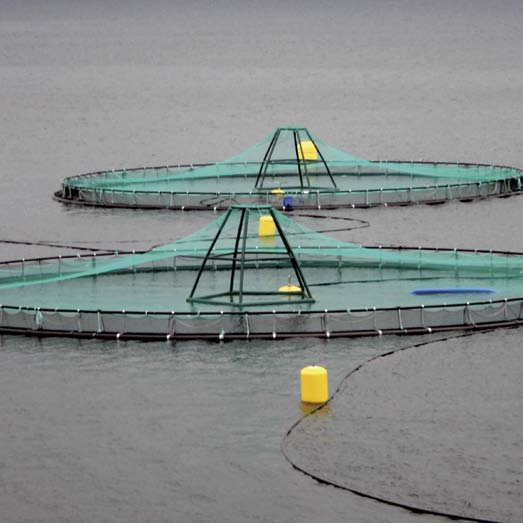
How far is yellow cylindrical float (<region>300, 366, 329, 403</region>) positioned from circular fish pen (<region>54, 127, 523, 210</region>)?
3936 cm

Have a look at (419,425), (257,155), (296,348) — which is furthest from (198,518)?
(257,155)

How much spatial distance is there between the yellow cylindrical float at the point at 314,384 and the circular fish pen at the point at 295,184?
39.4 meters

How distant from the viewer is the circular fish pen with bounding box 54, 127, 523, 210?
98562mm

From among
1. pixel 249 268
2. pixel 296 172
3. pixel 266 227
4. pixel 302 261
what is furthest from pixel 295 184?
pixel 249 268

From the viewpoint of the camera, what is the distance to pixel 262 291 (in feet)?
228

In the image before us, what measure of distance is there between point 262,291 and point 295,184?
1440 inches

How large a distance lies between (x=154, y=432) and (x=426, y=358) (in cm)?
1151

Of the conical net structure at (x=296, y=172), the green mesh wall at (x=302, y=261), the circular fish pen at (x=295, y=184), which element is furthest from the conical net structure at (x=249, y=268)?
the conical net structure at (x=296, y=172)

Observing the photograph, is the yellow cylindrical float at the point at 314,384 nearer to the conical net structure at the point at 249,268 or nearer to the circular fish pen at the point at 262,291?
the circular fish pen at the point at 262,291

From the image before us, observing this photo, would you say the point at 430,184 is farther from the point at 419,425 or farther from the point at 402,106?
the point at 402,106

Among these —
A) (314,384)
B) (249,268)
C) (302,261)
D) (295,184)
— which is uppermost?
(295,184)

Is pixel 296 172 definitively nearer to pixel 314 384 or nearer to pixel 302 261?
pixel 302 261

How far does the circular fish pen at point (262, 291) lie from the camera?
63719 millimetres

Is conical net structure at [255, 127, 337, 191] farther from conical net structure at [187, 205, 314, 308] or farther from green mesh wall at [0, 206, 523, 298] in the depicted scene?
green mesh wall at [0, 206, 523, 298]
